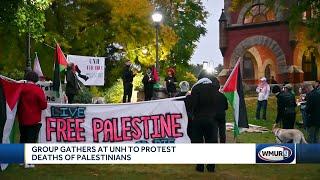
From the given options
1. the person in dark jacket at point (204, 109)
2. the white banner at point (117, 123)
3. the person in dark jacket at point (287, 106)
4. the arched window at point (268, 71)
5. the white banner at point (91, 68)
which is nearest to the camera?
the person in dark jacket at point (204, 109)

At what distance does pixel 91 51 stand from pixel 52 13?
9.93ft

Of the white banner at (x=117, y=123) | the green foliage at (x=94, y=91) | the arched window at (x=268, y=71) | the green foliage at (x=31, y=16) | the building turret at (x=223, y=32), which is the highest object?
the building turret at (x=223, y=32)

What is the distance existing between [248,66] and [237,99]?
36.0m

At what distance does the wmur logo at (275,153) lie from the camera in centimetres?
808

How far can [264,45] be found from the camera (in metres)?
41.5

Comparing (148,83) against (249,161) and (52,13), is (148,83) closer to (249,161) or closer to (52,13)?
(52,13)

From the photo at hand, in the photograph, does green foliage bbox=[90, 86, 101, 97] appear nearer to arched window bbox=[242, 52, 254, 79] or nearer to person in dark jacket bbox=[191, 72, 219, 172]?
person in dark jacket bbox=[191, 72, 219, 172]

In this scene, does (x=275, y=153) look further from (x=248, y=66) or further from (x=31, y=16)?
(x=248, y=66)

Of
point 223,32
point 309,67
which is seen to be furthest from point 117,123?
point 309,67

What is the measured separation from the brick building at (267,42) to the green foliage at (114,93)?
466 inches

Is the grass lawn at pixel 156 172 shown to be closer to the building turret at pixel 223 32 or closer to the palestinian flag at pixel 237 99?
the palestinian flag at pixel 237 99

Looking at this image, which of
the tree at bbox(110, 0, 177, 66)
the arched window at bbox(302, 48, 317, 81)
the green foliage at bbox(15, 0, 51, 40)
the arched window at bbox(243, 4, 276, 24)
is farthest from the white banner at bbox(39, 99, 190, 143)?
the arched window at bbox(302, 48, 317, 81)

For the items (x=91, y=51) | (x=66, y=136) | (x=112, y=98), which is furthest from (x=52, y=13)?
(x=66, y=136)

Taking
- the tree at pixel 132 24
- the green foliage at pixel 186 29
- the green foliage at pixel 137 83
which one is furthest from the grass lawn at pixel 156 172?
the green foliage at pixel 186 29
